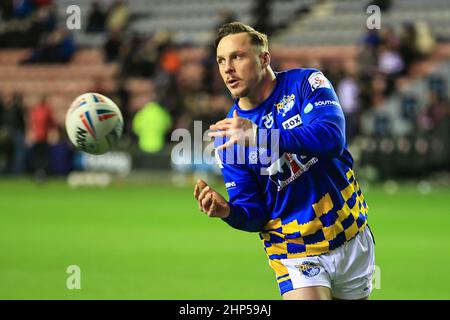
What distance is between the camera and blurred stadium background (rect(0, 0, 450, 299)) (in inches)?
420

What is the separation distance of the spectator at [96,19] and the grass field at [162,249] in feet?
38.8

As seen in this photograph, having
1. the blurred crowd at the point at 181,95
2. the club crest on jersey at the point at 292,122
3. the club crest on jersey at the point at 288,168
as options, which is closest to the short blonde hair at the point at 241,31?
the club crest on jersey at the point at 292,122

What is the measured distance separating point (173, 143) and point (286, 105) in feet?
60.8

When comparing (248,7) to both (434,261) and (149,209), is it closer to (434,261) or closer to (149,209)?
(149,209)

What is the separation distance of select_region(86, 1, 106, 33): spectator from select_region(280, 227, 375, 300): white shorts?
82.6 ft

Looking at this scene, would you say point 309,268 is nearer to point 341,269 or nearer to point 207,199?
point 341,269

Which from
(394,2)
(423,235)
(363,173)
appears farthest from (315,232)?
(394,2)

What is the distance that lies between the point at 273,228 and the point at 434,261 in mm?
5940

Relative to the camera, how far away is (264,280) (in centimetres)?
1013

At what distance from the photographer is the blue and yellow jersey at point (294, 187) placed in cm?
573

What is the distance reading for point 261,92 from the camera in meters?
5.82

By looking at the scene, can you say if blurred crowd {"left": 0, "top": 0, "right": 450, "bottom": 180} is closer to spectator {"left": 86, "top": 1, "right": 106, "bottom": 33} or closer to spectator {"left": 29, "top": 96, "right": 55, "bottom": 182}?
spectator {"left": 29, "top": 96, "right": 55, "bottom": 182}

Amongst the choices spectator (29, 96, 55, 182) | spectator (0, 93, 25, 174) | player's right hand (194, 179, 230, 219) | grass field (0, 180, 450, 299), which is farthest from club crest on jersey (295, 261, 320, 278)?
spectator (0, 93, 25, 174)

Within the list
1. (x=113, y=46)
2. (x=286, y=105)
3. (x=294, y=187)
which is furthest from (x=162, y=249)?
(x=113, y=46)
